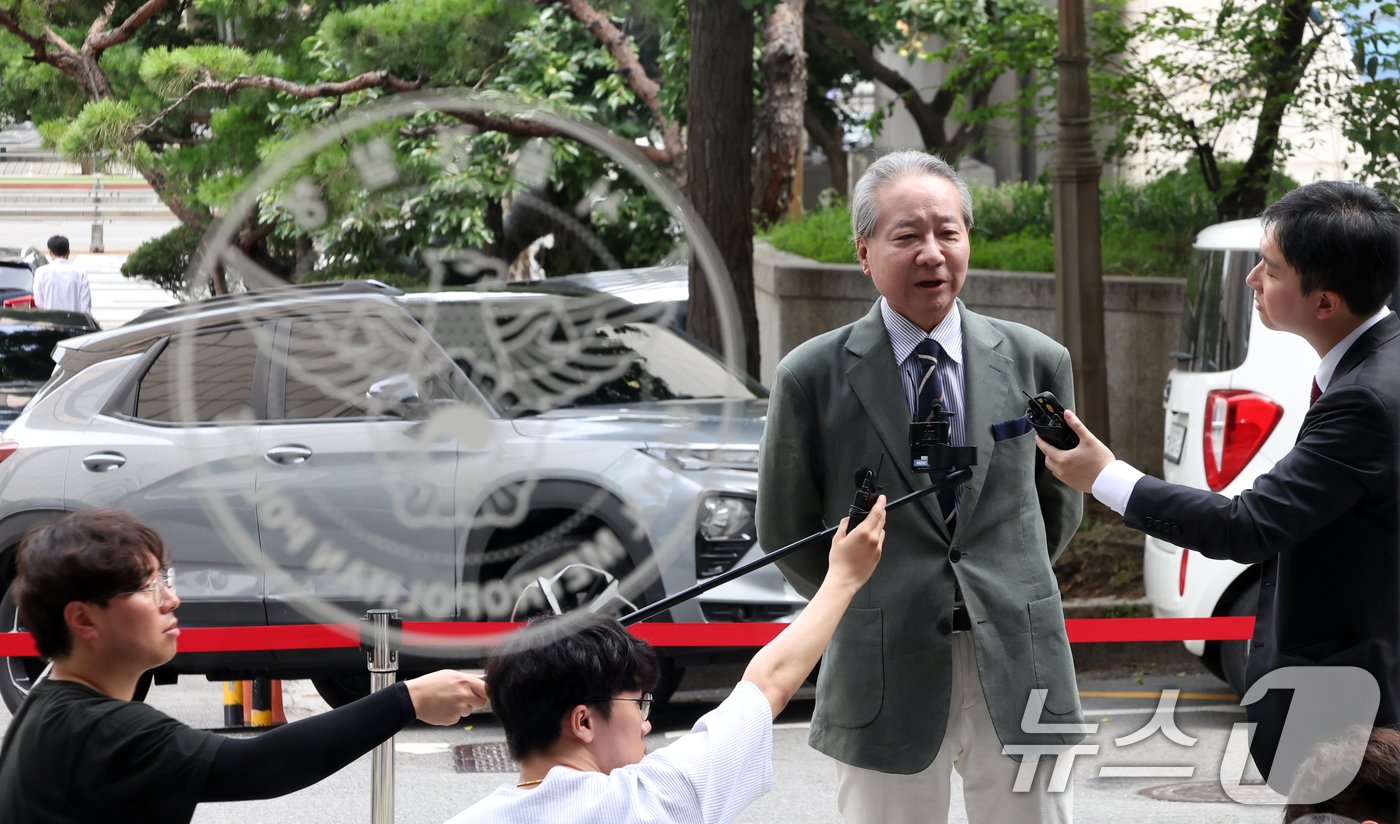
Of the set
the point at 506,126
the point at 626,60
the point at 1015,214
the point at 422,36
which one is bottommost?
the point at 1015,214

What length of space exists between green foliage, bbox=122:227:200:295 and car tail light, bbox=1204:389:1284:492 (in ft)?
21.2

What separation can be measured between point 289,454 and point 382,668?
2181 mm

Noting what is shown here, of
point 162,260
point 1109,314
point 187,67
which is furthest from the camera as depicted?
point 162,260

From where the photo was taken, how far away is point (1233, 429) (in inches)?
221

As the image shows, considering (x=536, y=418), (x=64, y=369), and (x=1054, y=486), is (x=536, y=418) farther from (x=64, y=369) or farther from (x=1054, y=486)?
(x=1054, y=486)

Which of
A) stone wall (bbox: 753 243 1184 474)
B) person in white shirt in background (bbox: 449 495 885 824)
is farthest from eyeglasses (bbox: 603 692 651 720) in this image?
stone wall (bbox: 753 243 1184 474)

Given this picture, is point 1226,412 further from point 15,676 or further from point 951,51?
point 951,51

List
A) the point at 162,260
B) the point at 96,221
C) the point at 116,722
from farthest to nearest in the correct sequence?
the point at 96,221 < the point at 162,260 < the point at 116,722

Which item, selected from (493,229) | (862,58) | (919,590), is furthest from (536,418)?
(862,58)

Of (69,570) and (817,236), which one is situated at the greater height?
(817,236)

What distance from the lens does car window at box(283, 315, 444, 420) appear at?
217 inches

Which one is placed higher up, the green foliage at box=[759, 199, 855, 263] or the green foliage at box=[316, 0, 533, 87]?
the green foliage at box=[316, 0, 533, 87]

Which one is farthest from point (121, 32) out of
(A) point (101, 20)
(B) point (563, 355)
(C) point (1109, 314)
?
(C) point (1109, 314)

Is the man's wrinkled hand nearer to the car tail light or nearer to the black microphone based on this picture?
the black microphone
